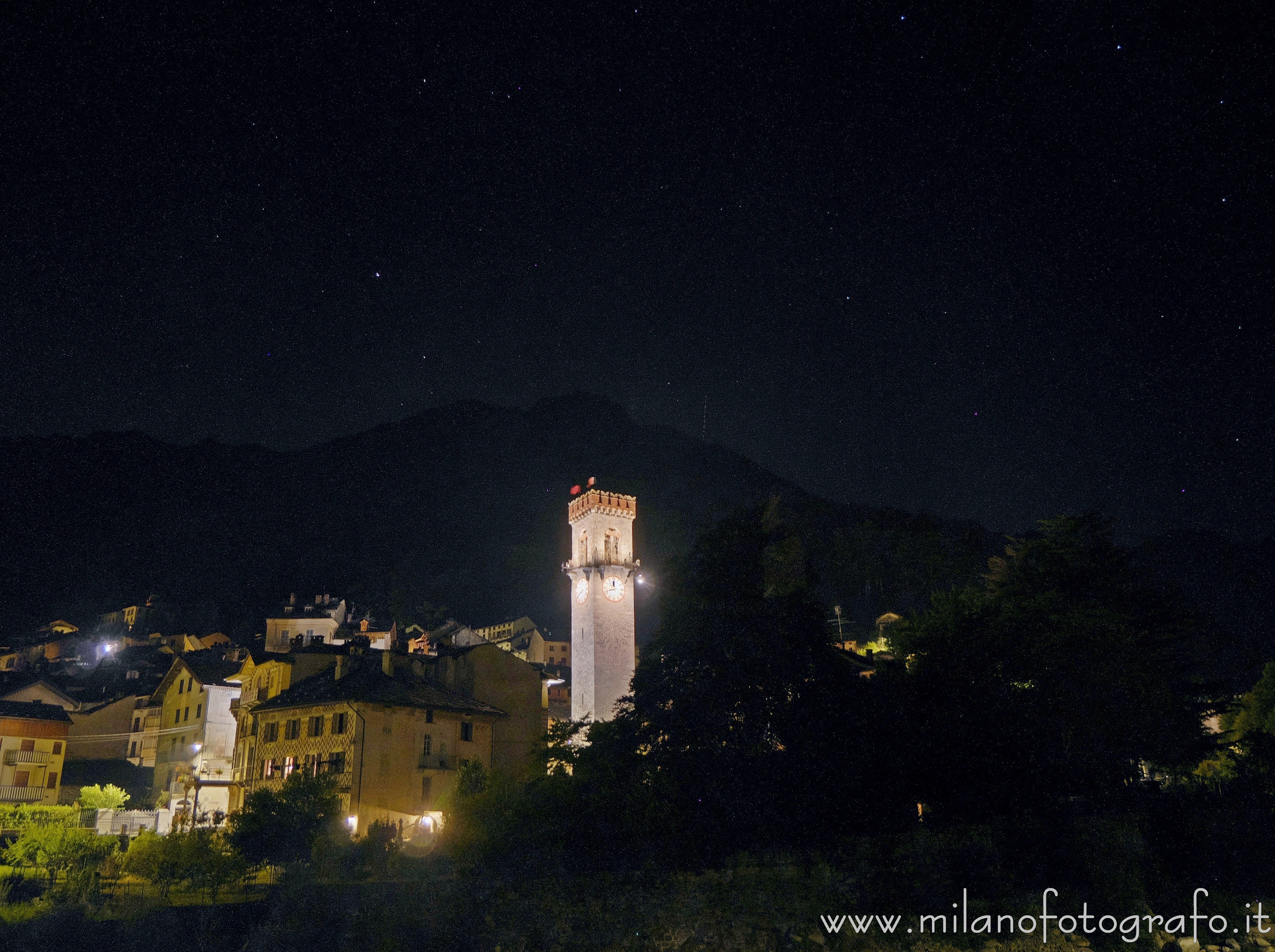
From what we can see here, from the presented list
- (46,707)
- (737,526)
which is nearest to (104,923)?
(737,526)

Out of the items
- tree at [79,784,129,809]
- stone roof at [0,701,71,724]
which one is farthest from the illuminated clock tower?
stone roof at [0,701,71,724]

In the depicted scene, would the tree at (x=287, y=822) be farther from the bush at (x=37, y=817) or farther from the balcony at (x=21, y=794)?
the balcony at (x=21, y=794)

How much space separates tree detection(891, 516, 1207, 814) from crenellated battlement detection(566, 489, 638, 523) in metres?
29.0

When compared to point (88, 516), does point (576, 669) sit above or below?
below

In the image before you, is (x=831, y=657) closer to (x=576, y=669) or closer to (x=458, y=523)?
(x=576, y=669)

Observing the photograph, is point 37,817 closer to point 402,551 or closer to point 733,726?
point 733,726

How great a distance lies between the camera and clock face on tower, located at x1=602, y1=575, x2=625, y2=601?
58469 millimetres

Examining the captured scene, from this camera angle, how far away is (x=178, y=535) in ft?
573

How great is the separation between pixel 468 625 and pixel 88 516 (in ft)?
409

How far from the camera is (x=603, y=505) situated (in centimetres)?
6125

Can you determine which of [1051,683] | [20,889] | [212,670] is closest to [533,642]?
[212,670]

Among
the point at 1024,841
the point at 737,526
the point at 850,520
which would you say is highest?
the point at 850,520

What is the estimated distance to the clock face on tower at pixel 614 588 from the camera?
58.5 m

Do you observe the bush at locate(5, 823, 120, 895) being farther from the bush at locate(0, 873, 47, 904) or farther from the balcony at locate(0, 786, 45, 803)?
the balcony at locate(0, 786, 45, 803)
